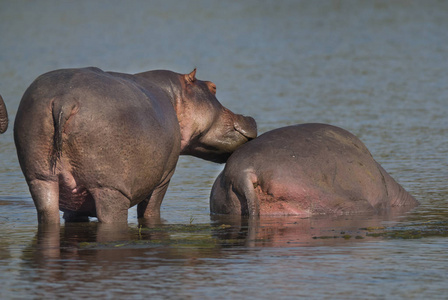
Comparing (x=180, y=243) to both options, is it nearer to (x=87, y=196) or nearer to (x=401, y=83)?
(x=87, y=196)

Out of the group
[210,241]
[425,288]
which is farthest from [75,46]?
[425,288]

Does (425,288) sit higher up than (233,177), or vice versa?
(233,177)

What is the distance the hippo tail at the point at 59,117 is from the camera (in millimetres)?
8727

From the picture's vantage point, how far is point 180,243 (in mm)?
8406

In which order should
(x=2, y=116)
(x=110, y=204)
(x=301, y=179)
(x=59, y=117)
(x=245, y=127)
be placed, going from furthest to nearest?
(x=245, y=127) < (x=301, y=179) < (x=110, y=204) < (x=2, y=116) < (x=59, y=117)

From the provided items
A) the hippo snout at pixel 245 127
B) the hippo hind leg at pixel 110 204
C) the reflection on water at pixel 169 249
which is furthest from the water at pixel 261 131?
the hippo snout at pixel 245 127

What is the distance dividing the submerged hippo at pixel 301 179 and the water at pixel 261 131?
35 cm

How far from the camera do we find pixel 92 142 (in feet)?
29.3

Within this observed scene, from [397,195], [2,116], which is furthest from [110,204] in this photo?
[397,195]

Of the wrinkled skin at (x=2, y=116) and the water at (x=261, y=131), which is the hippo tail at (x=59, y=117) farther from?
the water at (x=261, y=131)

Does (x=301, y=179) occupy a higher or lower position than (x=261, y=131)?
lower

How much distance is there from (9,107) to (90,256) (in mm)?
13678

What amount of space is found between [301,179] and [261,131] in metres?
6.75

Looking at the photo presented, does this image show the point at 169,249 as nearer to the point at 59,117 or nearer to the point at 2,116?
the point at 59,117
